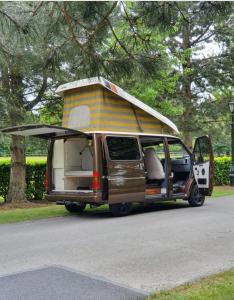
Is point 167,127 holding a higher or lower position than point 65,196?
higher

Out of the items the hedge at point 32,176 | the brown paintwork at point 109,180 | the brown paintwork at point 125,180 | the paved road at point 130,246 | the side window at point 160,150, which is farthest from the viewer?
the hedge at point 32,176

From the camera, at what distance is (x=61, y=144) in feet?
40.0

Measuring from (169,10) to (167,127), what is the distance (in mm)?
6895

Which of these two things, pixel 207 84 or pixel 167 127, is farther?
pixel 207 84

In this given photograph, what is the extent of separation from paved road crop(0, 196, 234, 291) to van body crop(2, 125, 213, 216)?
0.60 metres

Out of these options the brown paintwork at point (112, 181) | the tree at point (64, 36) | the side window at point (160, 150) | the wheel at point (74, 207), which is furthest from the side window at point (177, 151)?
the tree at point (64, 36)

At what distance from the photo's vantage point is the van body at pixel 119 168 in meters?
11.2

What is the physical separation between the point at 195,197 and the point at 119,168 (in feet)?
10.7

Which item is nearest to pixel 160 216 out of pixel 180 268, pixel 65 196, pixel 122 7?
pixel 65 196

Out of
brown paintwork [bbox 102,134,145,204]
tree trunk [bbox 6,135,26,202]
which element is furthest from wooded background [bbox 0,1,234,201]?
brown paintwork [bbox 102,134,145,204]

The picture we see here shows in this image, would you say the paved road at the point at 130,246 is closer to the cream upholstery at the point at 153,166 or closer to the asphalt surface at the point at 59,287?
the asphalt surface at the point at 59,287

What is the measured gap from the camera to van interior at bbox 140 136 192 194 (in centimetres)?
1302

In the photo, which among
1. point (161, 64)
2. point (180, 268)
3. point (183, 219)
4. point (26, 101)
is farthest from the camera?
point (26, 101)

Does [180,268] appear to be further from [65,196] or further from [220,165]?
[220,165]
